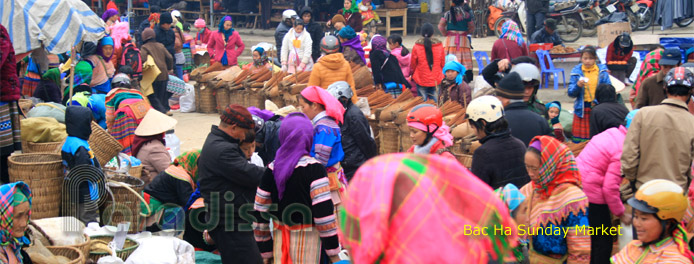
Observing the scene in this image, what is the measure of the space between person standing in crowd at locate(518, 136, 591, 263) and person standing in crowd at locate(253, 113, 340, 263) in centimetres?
121

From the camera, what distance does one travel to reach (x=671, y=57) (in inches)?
272

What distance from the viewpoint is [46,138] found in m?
6.88

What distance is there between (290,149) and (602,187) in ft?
6.73

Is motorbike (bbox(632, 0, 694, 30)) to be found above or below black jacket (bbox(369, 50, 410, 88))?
above

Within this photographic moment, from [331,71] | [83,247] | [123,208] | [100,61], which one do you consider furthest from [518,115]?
[100,61]

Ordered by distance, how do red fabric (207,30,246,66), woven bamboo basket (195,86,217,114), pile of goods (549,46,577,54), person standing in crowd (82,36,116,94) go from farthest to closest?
red fabric (207,30,246,66) → pile of goods (549,46,577,54) → woven bamboo basket (195,86,217,114) → person standing in crowd (82,36,116,94)

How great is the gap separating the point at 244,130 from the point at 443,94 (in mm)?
5037

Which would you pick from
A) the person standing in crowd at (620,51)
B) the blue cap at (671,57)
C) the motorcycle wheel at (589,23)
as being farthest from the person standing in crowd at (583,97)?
the motorcycle wheel at (589,23)

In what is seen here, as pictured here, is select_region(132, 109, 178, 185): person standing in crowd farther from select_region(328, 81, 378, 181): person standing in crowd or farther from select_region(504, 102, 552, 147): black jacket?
select_region(504, 102, 552, 147): black jacket

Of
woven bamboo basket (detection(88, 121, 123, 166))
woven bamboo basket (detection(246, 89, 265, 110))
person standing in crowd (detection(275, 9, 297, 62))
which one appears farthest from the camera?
person standing in crowd (detection(275, 9, 297, 62))

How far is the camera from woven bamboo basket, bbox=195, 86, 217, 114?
12289 mm

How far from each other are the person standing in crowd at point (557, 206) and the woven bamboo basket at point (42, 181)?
3641 millimetres

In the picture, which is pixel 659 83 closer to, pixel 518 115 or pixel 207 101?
pixel 518 115

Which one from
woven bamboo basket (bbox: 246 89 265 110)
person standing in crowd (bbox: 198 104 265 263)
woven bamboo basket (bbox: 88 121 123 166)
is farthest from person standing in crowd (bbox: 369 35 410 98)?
person standing in crowd (bbox: 198 104 265 263)
